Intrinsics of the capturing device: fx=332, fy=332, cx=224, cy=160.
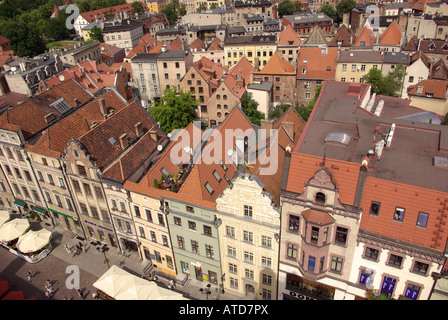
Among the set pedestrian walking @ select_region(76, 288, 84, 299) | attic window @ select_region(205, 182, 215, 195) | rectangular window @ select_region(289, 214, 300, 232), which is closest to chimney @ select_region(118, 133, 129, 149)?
attic window @ select_region(205, 182, 215, 195)

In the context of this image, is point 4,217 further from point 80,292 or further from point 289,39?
point 289,39

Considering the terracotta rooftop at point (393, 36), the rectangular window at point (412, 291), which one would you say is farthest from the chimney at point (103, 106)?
the terracotta rooftop at point (393, 36)

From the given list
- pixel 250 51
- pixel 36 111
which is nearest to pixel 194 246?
pixel 36 111

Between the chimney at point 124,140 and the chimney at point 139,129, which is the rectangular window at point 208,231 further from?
the chimney at point 139,129

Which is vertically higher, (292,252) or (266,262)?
(292,252)

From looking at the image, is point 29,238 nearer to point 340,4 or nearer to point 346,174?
point 346,174

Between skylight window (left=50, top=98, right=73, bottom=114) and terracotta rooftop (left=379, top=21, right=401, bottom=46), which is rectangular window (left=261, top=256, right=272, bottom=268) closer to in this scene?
skylight window (left=50, top=98, right=73, bottom=114)

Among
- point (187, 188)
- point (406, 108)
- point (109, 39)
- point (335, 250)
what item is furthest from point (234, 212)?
point (109, 39)
